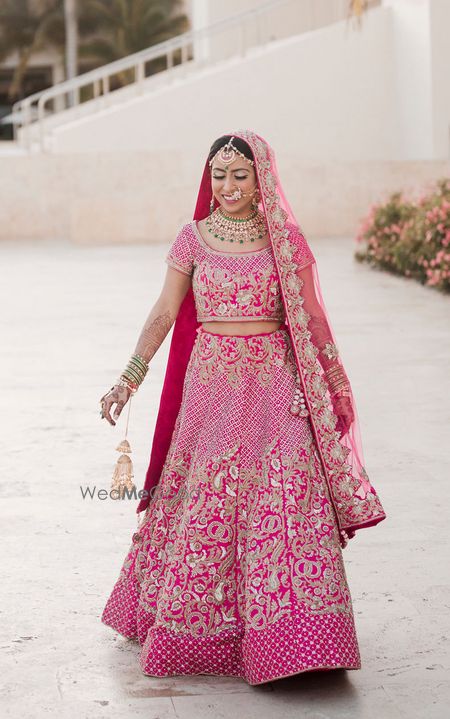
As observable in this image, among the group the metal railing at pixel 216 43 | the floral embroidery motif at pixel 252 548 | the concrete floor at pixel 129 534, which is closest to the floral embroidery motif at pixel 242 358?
the floral embroidery motif at pixel 252 548

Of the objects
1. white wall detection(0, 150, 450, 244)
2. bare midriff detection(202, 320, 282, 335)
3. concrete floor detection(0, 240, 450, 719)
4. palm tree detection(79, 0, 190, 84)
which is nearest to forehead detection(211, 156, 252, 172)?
bare midriff detection(202, 320, 282, 335)

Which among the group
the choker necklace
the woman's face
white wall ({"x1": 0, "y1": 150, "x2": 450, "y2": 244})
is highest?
white wall ({"x1": 0, "y1": 150, "x2": 450, "y2": 244})

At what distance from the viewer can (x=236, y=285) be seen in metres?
4.21

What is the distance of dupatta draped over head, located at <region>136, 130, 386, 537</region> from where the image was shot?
4.14 m

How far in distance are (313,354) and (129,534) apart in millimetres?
1629

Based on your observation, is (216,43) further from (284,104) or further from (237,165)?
(237,165)

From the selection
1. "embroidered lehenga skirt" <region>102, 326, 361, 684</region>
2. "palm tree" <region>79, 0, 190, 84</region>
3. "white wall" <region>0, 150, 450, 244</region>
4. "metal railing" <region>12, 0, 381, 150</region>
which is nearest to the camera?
"embroidered lehenga skirt" <region>102, 326, 361, 684</region>

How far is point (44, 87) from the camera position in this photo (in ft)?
130

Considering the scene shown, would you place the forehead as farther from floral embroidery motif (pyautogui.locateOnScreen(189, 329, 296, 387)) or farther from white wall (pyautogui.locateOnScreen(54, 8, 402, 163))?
white wall (pyautogui.locateOnScreen(54, 8, 402, 163))

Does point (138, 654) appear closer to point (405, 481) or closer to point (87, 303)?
point (405, 481)

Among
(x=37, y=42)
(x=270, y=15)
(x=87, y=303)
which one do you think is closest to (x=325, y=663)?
(x=87, y=303)

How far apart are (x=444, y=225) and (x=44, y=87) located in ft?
91.6

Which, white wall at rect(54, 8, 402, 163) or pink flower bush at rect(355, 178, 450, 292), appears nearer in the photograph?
pink flower bush at rect(355, 178, 450, 292)

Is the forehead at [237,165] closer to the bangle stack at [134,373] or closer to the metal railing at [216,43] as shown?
the bangle stack at [134,373]
